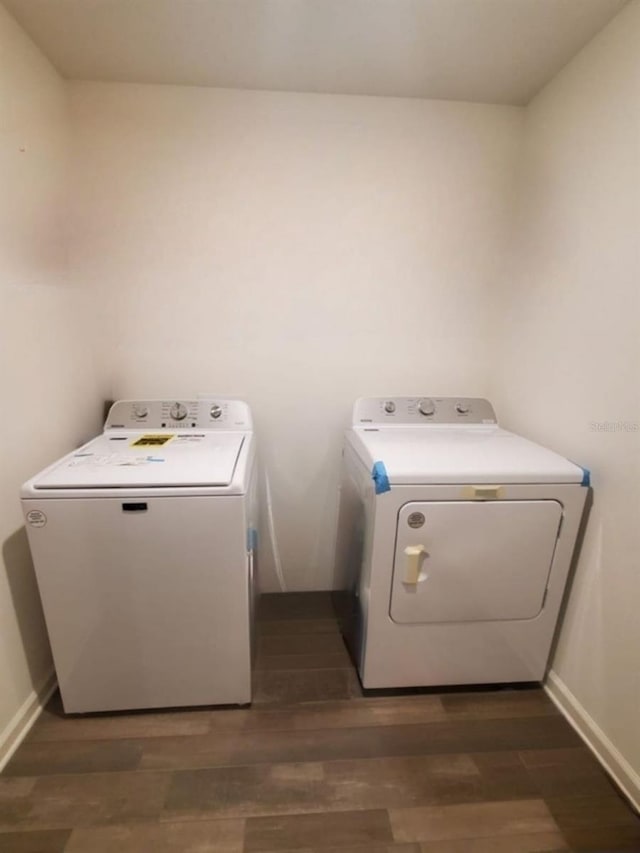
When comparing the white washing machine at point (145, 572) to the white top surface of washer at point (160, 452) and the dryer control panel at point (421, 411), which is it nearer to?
the white top surface of washer at point (160, 452)

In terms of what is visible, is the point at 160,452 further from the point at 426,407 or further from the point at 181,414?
the point at 426,407

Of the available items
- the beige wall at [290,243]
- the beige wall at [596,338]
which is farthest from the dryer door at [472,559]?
the beige wall at [290,243]

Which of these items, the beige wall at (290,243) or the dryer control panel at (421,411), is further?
the dryer control panel at (421,411)

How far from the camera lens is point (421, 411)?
5.69ft

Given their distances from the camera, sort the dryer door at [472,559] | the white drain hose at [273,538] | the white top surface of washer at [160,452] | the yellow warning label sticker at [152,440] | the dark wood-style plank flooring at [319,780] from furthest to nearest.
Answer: the white drain hose at [273,538], the yellow warning label sticker at [152,440], the dryer door at [472,559], the white top surface of washer at [160,452], the dark wood-style plank flooring at [319,780]

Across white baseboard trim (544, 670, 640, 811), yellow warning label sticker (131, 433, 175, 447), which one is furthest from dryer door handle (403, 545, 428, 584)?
yellow warning label sticker (131, 433, 175, 447)

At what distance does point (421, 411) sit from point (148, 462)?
1134 mm

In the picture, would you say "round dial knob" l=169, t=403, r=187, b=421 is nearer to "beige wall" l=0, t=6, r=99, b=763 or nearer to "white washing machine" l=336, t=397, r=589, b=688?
"beige wall" l=0, t=6, r=99, b=763

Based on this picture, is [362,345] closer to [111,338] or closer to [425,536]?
[425,536]

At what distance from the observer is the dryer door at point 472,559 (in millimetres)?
1246

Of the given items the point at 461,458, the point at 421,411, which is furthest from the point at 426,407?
the point at 461,458

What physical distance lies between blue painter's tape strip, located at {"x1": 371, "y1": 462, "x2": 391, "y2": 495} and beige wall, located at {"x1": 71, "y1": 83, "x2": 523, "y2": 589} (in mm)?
646

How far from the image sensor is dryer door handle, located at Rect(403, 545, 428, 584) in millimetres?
1258

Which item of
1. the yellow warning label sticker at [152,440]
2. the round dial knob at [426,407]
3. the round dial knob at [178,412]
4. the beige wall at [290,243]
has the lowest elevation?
the yellow warning label sticker at [152,440]
